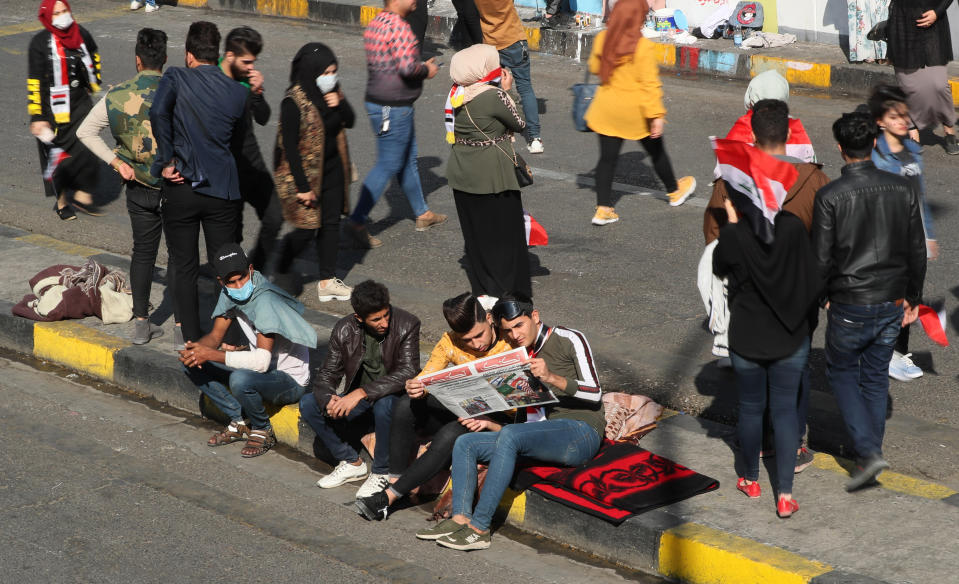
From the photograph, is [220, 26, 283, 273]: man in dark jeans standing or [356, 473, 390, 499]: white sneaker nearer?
[356, 473, 390, 499]: white sneaker

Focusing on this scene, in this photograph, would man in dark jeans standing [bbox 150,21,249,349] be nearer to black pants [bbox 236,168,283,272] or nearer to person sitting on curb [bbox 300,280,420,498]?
black pants [bbox 236,168,283,272]

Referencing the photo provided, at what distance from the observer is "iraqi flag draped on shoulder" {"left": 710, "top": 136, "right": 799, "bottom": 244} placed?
4730mm

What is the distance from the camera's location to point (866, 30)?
13.0 meters

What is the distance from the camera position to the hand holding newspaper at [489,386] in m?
5.19

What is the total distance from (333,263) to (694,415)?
9.62 ft

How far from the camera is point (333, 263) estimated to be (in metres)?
8.05

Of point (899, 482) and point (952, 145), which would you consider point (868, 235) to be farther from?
point (952, 145)

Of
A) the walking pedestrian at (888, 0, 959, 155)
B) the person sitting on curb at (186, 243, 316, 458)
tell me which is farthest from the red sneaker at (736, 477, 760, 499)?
the walking pedestrian at (888, 0, 959, 155)

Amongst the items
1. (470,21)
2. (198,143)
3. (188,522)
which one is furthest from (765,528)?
(470,21)

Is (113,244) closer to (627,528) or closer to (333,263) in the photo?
(333,263)

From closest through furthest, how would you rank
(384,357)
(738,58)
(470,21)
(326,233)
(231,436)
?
(384,357)
(231,436)
(326,233)
(470,21)
(738,58)

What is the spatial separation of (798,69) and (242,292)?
8.79 metres

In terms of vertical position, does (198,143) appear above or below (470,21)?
below

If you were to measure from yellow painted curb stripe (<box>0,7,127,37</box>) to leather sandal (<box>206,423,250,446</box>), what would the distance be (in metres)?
13.2
